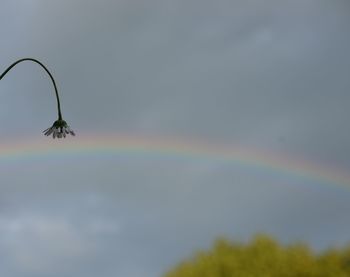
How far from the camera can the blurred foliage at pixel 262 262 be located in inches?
1512

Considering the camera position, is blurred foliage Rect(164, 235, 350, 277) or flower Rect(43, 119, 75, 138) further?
blurred foliage Rect(164, 235, 350, 277)

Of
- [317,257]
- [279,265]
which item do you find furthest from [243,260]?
[317,257]

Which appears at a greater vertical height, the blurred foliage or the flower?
the blurred foliage

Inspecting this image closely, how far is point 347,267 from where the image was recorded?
4066 cm

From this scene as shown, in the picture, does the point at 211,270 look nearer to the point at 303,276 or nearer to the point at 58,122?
the point at 303,276

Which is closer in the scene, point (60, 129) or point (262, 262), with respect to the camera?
point (60, 129)

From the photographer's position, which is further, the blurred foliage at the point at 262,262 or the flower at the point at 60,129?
the blurred foliage at the point at 262,262

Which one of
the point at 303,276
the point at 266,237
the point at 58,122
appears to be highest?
the point at 266,237

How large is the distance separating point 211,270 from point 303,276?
551 centimetres

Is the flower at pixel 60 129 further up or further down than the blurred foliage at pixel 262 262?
further down

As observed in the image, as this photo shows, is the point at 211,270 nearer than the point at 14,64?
No

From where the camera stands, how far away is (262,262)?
39.6 meters

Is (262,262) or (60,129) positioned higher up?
(262,262)

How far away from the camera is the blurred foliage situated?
3841 centimetres
